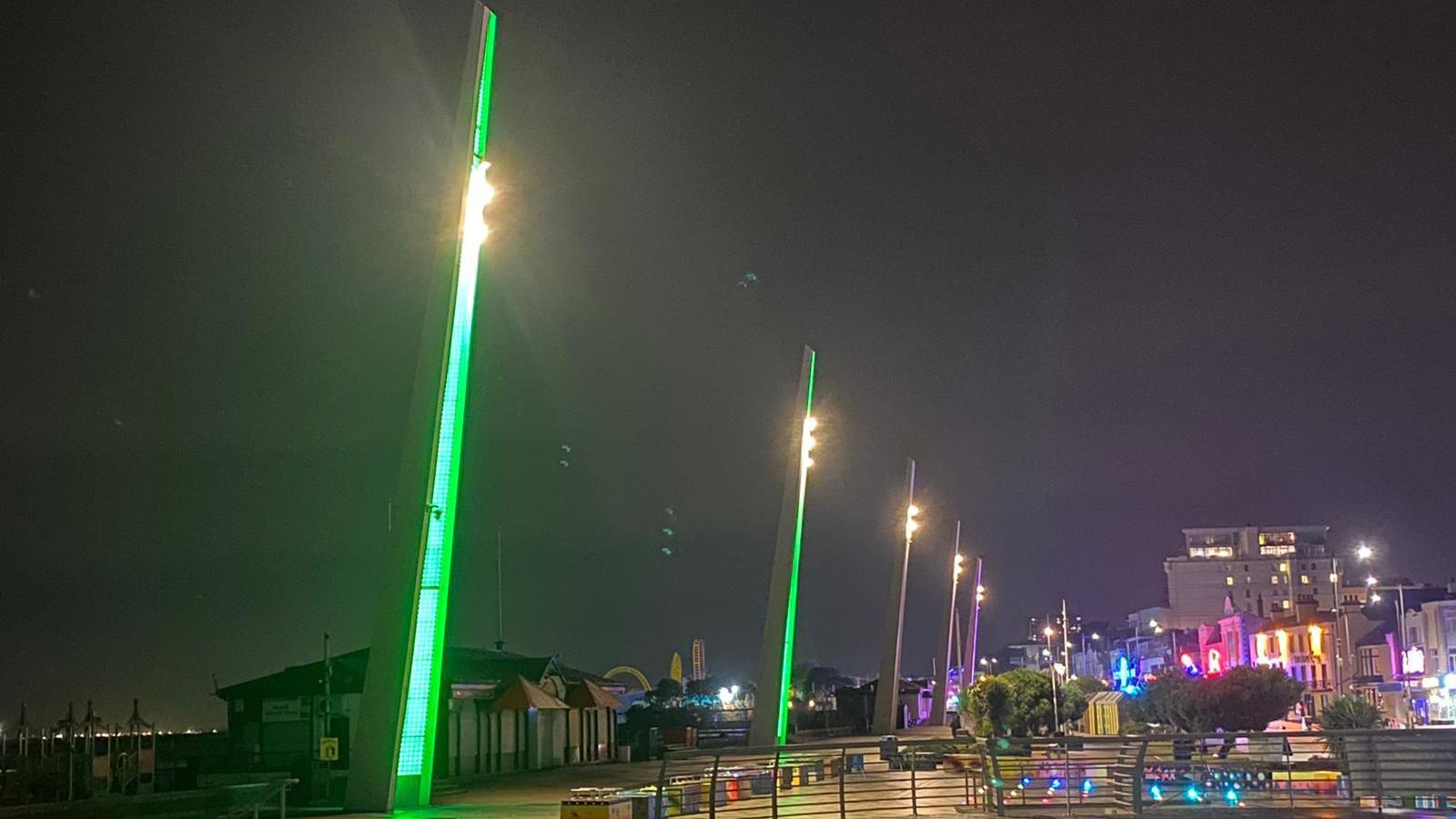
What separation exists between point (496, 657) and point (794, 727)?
33539 mm

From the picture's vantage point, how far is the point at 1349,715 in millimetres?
42531

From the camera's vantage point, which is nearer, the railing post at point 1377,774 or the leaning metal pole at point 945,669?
the railing post at point 1377,774

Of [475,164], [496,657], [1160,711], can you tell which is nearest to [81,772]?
[496,657]

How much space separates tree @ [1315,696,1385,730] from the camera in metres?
42.1

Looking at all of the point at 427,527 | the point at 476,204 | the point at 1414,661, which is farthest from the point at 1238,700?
the point at 1414,661

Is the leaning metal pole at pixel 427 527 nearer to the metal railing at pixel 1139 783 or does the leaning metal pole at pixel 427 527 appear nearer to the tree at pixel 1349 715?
the metal railing at pixel 1139 783

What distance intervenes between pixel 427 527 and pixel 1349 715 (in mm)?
31439

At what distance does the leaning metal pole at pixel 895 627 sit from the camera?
60031 mm

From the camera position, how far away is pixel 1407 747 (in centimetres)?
1839

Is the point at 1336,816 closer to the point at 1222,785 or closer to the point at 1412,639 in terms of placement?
the point at 1222,785

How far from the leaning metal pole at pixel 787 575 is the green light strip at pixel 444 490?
551 inches

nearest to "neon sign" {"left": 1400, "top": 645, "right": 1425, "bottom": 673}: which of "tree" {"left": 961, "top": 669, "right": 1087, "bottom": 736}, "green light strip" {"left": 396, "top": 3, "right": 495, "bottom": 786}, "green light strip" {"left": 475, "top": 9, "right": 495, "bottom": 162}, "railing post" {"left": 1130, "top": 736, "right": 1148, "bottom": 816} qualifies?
"tree" {"left": 961, "top": 669, "right": 1087, "bottom": 736}

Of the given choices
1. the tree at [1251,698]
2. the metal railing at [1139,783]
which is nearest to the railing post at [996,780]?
the metal railing at [1139,783]

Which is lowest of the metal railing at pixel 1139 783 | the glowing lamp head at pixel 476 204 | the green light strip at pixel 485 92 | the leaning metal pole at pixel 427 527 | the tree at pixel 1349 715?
the tree at pixel 1349 715
